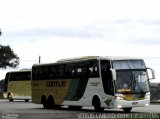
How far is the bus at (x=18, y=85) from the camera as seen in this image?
52.6 metres

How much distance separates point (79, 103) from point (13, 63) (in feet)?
187

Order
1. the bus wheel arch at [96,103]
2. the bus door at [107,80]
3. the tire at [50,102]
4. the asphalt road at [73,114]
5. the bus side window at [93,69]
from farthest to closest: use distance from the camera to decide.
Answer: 1. the tire at [50,102]
2. the bus side window at [93,69]
3. the bus wheel arch at [96,103]
4. the bus door at [107,80]
5. the asphalt road at [73,114]

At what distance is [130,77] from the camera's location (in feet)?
89.5

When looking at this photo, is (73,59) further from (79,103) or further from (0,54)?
(0,54)

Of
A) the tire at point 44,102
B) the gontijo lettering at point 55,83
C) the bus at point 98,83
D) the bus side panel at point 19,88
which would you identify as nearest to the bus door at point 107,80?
the bus at point 98,83

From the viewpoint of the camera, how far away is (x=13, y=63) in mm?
87000

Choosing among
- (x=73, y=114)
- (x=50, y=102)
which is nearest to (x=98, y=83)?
(x=73, y=114)

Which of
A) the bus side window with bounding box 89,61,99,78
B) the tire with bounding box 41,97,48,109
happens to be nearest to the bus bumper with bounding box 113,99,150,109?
the bus side window with bounding box 89,61,99,78

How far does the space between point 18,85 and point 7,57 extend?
103 feet

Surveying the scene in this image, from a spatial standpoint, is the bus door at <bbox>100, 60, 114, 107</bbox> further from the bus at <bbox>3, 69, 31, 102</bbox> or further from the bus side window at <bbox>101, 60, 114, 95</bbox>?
the bus at <bbox>3, 69, 31, 102</bbox>

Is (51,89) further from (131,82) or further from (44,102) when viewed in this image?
(131,82)

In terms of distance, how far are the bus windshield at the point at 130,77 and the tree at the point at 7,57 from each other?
192 ft

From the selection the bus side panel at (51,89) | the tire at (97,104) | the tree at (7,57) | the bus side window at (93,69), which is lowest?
the tire at (97,104)

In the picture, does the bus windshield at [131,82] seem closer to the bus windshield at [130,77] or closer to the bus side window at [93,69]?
the bus windshield at [130,77]
